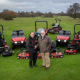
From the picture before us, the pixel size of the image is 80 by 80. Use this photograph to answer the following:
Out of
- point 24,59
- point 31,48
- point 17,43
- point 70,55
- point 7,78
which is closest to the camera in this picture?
point 7,78

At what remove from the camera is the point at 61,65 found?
19.2 ft

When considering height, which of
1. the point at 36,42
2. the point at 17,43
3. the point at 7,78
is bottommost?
the point at 7,78

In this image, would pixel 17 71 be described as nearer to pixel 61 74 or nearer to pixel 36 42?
pixel 36 42

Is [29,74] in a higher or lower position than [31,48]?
lower

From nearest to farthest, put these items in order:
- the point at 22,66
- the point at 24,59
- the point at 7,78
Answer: the point at 7,78 → the point at 22,66 → the point at 24,59

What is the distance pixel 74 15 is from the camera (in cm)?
4147

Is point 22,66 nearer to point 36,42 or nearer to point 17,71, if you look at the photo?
point 17,71

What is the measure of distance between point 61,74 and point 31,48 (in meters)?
1.74

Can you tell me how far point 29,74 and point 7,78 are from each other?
935 mm

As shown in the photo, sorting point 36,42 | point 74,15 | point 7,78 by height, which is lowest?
point 7,78

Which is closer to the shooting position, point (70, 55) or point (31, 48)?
point (31, 48)

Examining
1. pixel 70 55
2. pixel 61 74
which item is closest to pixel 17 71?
pixel 61 74

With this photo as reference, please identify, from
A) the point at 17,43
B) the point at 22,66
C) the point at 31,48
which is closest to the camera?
the point at 31,48

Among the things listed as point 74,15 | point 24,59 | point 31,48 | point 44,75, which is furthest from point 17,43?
point 74,15
